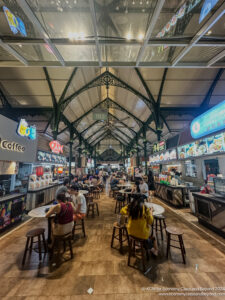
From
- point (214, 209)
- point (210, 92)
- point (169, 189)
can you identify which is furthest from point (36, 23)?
point (210, 92)

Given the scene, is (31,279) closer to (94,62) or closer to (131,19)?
(94,62)

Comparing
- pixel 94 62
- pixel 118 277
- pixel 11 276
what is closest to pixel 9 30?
pixel 94 62

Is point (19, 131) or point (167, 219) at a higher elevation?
point (19, 131)

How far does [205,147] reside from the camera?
4.04 m

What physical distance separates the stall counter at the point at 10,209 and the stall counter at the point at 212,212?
233 inches

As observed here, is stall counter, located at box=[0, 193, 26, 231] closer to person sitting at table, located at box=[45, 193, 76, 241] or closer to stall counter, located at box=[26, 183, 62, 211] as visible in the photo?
stall counter, located at box=[26, 183, 62, 211]

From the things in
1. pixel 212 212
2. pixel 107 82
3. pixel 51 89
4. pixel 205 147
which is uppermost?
pixel 107 82

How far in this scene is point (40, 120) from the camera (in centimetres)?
902

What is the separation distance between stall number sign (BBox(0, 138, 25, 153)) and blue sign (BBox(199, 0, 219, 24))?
625cm

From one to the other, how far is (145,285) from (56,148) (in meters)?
8.51

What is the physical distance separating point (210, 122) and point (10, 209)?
6.79m

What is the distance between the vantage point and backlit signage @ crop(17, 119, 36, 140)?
4749 mm

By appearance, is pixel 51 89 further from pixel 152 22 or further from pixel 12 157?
pixel 152 22

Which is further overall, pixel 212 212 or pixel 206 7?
pixel 212 212
